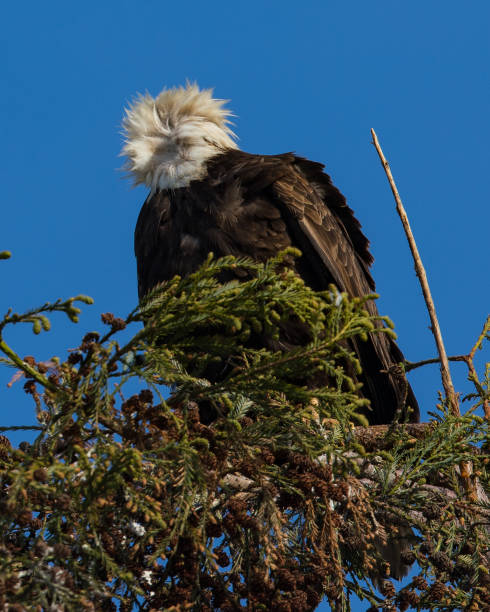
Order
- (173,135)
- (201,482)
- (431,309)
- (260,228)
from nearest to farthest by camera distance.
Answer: (201,482) → (431,309) → (260,228) → (173,135)

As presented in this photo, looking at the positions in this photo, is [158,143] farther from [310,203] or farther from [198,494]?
[198,494]

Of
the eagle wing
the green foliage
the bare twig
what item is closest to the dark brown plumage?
the eagle wing

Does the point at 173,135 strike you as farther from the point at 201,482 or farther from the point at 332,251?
the point at 201,482

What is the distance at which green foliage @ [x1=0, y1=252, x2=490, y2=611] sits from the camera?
2.35 meters

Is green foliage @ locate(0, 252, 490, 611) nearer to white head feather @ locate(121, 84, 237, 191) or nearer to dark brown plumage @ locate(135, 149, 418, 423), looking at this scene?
dark brown plumage @ locate(135, 149, 418, 423)

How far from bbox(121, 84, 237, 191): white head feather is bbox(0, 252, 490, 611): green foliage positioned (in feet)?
7.83

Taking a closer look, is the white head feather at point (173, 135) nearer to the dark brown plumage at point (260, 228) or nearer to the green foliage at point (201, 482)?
the dark brown plumage at point (260, 228)

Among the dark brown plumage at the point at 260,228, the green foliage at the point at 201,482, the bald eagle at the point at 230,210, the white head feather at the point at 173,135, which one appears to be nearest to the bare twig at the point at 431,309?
the green foliage at the point at 201,482

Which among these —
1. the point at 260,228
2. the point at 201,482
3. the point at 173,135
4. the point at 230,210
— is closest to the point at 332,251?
the point at 260,228

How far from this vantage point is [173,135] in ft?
17.8

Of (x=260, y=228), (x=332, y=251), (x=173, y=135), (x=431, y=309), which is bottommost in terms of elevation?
(x=431, y=309)

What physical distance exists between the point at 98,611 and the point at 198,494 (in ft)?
1.92

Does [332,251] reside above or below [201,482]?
above

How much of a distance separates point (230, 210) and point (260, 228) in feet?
0.66
